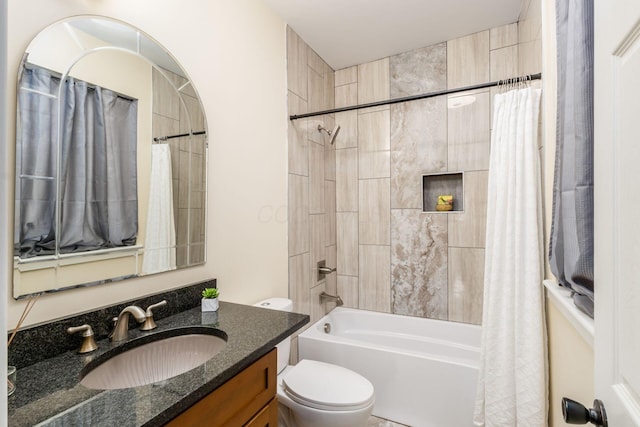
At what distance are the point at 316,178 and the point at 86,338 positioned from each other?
6.38 ft

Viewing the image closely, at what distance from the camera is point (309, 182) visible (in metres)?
2.55

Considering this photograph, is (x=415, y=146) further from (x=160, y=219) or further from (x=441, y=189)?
(x=160, y=219)

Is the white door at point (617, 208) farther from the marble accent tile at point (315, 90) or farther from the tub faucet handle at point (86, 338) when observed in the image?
the marble accent tile at point (315, 90)

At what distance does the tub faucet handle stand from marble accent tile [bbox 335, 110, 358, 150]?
240 cm

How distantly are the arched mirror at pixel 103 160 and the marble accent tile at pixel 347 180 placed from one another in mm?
1624

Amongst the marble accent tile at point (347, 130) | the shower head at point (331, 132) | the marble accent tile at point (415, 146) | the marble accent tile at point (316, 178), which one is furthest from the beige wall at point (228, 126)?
the marble accent tile at point (415, 146)

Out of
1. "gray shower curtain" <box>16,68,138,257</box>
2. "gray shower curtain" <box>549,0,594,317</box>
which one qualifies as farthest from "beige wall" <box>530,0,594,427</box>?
"gray shower curtain" <box>16,68,138,257</box>

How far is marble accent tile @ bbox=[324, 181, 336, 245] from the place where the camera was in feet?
9.25

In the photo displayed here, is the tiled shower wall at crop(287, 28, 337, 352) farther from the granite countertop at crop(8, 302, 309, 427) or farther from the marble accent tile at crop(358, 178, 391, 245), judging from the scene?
the granite countertop at crop(8, 302, 309, 427)

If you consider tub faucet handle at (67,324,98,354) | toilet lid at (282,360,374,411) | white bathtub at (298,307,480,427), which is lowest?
white bathtub at (298,307,480,427)

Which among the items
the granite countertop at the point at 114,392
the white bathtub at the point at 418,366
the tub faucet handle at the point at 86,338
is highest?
the tub faucet handle at the point at 86,338

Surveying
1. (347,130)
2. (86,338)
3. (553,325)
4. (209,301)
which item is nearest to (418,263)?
(553,325)

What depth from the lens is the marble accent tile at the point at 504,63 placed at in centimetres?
236

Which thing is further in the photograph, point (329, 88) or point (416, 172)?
point (329, 88)
